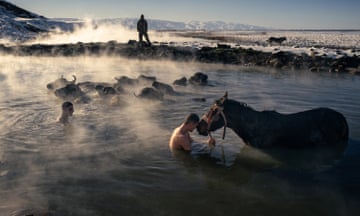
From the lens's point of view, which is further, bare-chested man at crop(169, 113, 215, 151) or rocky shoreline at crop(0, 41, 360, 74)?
rocky shoreline at crop(0, 41, 360, 74)

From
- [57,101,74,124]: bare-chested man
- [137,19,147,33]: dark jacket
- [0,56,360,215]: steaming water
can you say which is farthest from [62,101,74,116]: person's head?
[137,19,147,33]: dark jacket

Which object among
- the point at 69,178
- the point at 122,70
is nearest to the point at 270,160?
the point at 69,178

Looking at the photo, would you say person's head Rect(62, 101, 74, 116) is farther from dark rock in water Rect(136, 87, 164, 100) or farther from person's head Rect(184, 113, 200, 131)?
person's head Rect(184, 113, 200, 131)

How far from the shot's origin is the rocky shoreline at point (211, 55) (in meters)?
27.1

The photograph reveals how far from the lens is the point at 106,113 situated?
45.9 feet

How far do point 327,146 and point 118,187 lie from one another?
234 inches

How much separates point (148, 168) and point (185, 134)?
1516 mm

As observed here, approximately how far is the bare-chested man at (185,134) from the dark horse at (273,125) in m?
0.19

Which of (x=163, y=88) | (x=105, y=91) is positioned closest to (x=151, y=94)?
(x=163, y=88)

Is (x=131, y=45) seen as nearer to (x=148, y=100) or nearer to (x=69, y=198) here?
(x=148, y=100)

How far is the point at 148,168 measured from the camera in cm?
878

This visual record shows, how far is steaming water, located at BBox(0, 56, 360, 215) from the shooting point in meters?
7.09

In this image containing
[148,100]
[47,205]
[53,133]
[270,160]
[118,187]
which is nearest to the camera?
[47,205]

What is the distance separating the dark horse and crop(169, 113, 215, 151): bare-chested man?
185 millimetres
